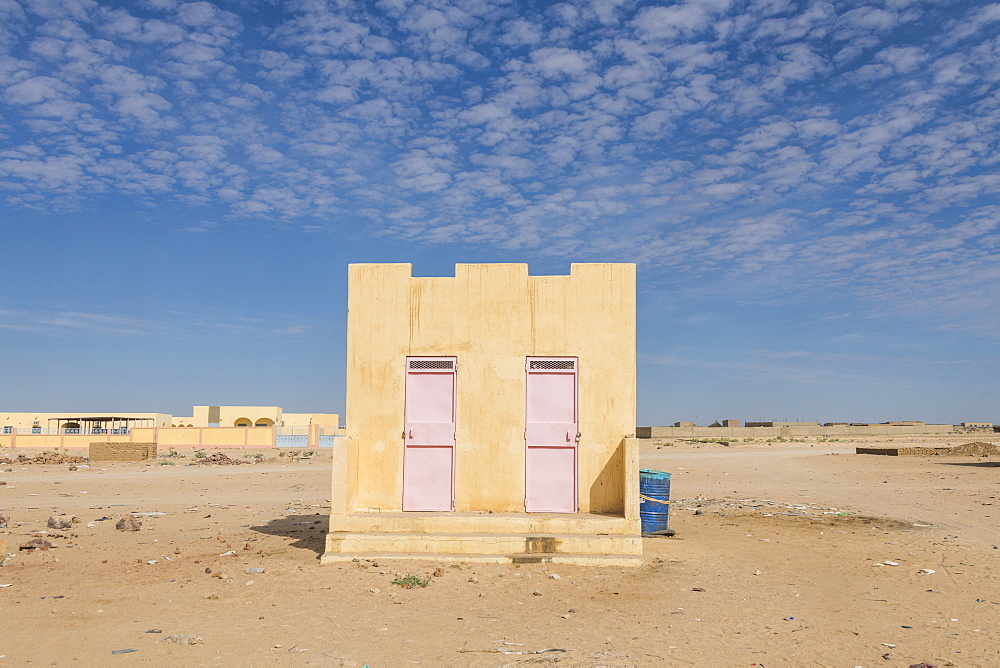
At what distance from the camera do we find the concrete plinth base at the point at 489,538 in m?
10.2

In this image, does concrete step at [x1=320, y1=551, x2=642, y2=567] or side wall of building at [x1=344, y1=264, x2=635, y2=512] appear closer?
concrete step at [x1=320, y1=551, x2=642, y2=567]

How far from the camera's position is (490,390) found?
11320 millimetres

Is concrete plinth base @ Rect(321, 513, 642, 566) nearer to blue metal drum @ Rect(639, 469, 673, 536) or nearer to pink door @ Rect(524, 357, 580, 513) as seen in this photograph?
pink door @ Rect(524, 357, 580, 513)

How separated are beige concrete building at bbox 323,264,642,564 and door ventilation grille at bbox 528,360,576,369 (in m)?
0.02

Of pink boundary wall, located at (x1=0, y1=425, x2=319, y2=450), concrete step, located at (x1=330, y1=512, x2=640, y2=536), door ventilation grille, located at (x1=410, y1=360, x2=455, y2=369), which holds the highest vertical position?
door ventilation grille, located at (x1=410, y1=360, x2=455, y2=369)

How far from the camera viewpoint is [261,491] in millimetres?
22344

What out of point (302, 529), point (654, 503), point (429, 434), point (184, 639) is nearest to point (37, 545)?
point (302, 529)

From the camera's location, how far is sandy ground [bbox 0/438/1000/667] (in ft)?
21.9

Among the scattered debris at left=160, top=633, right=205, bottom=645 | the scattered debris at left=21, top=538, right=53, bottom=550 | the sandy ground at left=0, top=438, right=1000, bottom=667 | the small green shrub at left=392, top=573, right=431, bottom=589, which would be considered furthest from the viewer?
the scattered debris at left=21, top=538, right=53, bottom=550

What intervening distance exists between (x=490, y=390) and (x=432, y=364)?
98 cm

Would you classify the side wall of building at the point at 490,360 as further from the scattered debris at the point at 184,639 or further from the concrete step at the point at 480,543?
the scattered debris at the point at 184,639

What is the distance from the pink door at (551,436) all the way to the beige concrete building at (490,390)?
15 mm

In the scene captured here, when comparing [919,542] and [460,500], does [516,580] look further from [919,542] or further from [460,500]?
[919,542]

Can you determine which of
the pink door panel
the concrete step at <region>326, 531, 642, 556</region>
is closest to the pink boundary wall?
A: the pink door panel
